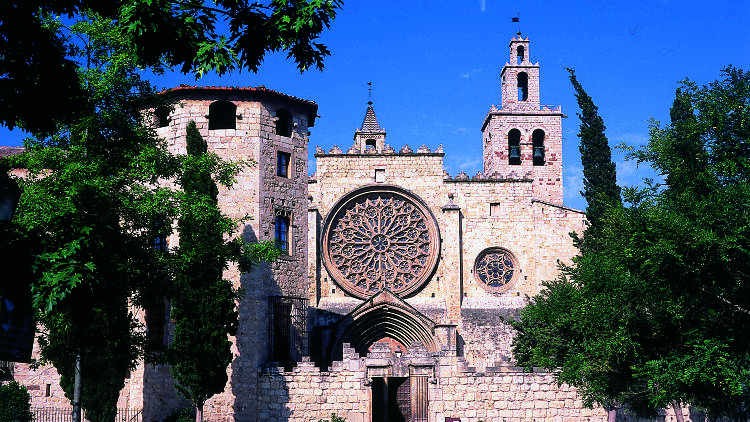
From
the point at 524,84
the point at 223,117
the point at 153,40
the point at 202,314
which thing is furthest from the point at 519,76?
the point at 153,40

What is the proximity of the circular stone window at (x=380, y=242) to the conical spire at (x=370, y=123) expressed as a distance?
13.2 ft

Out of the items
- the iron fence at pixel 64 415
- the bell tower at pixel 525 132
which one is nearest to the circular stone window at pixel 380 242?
the bell tower at pixel 525 132

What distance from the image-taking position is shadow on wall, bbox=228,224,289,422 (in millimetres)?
26391

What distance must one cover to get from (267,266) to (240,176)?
3.19 m

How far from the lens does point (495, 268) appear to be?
121 ft

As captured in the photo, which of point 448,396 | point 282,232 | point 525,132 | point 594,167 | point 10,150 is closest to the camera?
point 448,396

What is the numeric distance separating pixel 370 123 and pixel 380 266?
7.69 meters

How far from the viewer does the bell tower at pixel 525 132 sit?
40250 millimetres

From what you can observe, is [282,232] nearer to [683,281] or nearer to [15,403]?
[15,403]

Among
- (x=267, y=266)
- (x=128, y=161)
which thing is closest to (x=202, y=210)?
(x=128, y=161)

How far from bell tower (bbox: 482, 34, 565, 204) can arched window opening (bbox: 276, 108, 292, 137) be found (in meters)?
12.6

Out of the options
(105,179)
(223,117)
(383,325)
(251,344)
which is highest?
(223,117)

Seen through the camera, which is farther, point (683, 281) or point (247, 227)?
point (247, 227)

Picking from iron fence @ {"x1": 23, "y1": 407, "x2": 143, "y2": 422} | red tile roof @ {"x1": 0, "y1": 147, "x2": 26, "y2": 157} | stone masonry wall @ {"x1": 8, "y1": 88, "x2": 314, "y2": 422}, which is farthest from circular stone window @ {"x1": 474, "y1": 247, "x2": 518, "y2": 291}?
red tile roof @ {"x1": 0, "y1": 147, "x2": 26, "y2": 157}
